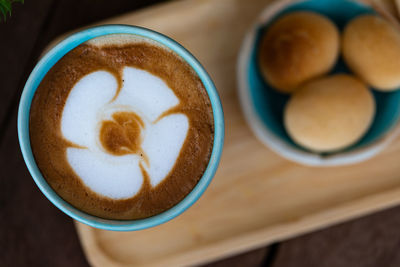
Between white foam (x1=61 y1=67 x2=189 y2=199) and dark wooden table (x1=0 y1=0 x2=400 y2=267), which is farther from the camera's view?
dark wooden table (x1=0 y1=0 x2=400 y2=267)

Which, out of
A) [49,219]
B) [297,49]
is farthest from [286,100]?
[49,219]

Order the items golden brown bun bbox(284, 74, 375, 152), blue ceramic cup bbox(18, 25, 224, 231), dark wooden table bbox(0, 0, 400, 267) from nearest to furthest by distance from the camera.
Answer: blue ceramic cup bbox(18, 25, 224, 231) < golden brown bun bbox(284, 74, 375, 152) < dark wooden table bbox(0, 0, 400, 267)

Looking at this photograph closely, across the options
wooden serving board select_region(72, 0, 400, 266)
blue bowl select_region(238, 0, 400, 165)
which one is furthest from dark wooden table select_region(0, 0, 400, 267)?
blue bowl select_region(238, 0, 400, 165)

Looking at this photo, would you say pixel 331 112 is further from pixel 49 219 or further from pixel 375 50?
pixel 49 219

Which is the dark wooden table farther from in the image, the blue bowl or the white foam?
the white foam

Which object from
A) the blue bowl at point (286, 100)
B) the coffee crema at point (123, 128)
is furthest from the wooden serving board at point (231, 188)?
the coffee crema at point (123, 128)

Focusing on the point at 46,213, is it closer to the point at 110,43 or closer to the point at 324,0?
the point at 110,43

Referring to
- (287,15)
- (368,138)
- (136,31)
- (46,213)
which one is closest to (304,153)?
(368,138)
